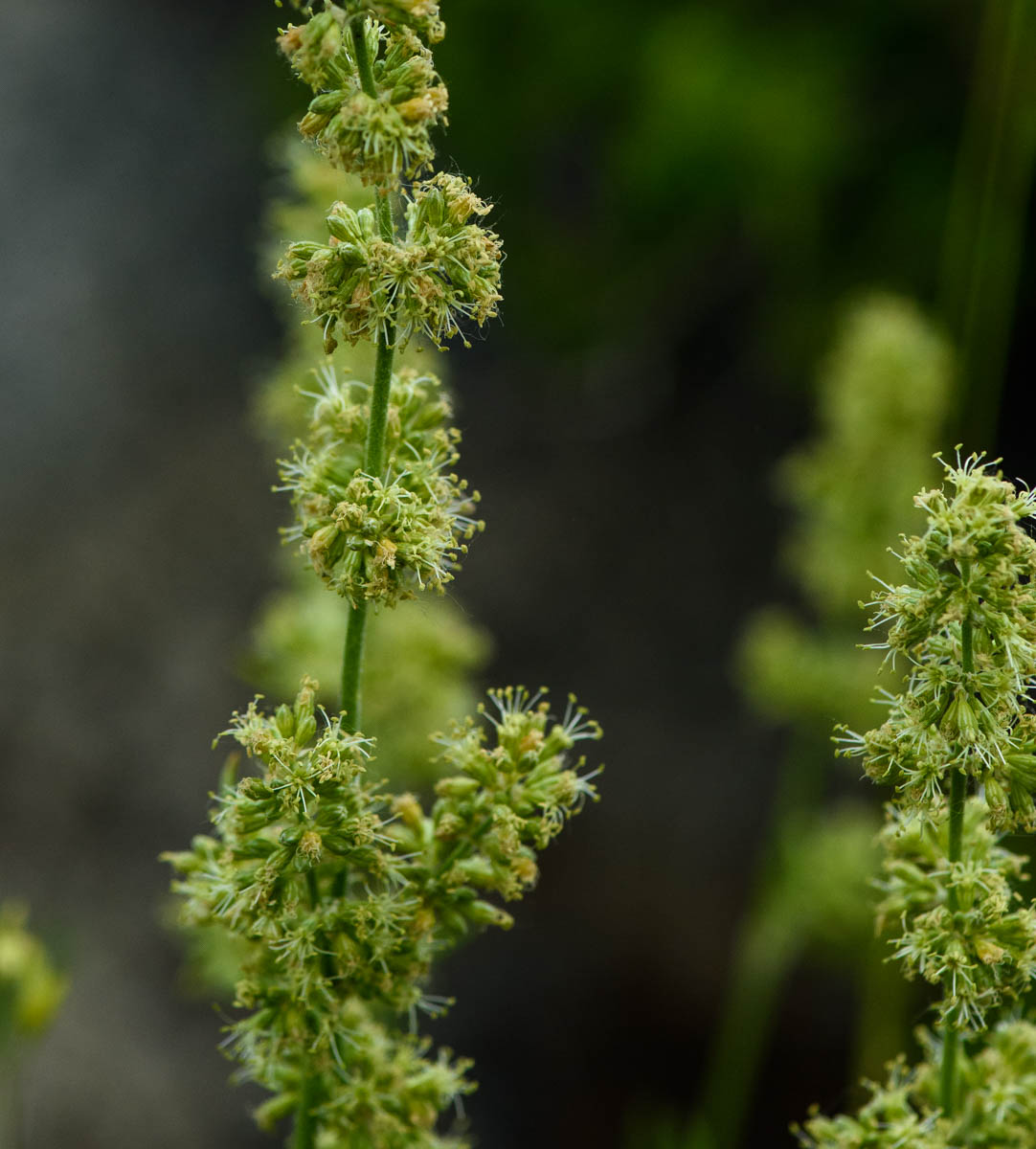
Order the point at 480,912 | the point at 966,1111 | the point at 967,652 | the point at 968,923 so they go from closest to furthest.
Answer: the point at 967,652 < the point at 968,923 < the point at 966,1111 < the point at 480,912

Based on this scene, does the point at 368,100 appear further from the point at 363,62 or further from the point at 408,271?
the point at 408,271

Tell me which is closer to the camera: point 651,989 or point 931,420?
point 931,420

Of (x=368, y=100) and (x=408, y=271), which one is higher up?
(x=368, y=100)

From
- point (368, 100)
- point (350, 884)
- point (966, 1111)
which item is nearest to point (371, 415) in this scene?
point (368, 100)

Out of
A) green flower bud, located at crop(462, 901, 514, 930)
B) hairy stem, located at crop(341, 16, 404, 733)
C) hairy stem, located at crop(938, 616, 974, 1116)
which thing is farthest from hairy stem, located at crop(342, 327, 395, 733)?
hairy stem, located at crop(938, 616, 974, 1116)

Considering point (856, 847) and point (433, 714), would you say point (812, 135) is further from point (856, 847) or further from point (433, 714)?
point (433, 714)

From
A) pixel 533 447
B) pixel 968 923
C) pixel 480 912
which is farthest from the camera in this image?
pixel 533 447

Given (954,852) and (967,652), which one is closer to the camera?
(967,652)

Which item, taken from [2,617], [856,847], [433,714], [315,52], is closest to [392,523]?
[315,52]

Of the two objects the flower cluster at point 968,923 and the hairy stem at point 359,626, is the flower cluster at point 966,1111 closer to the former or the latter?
the flower cluster at point 968,923
